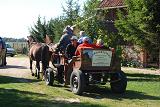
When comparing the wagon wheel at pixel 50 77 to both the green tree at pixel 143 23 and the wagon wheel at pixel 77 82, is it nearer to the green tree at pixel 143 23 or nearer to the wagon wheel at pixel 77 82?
the wagon wheel at pixel 77 82

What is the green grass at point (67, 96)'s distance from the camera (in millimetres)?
12648

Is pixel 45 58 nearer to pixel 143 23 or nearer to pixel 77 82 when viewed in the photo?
pixel 77 82

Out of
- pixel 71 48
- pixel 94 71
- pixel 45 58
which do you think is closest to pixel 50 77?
pixel 71 48

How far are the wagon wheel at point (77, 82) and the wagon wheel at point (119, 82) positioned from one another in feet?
4.54

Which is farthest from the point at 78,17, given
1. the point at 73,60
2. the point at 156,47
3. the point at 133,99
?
the point at 133,99

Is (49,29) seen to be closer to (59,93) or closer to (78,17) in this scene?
(78,17)

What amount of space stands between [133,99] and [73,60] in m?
2.61

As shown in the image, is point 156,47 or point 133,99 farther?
point 156,47

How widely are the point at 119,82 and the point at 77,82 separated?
1.57 m

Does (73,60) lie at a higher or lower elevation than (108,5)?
lower

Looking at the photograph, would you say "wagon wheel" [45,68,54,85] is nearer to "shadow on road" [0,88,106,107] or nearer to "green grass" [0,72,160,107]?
"green grass" [0,72,160,107]

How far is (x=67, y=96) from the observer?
14289mm

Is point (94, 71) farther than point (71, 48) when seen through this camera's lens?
No

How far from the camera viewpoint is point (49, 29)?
1714 inches
